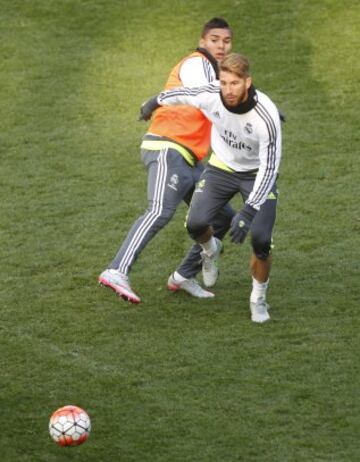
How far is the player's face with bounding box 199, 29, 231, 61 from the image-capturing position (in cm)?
1061

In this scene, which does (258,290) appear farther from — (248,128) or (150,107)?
(150,107)

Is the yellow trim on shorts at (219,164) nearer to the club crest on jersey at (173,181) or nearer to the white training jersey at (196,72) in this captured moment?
the club crest on jersey at (173,181)

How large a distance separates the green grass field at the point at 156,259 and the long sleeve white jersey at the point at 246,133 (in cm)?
122

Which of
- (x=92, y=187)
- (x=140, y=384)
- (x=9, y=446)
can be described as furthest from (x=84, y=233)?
(x=9, y=446)

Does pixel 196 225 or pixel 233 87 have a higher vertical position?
pixel 233 87

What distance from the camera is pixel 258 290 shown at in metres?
10.2

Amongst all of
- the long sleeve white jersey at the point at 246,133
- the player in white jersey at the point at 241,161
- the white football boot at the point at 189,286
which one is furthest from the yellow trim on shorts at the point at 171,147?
the white football boot at the point at 189,286

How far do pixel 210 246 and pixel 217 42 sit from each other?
66.5 inches

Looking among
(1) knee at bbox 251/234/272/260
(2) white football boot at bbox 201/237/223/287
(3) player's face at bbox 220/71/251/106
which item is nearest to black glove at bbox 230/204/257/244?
(1) knee at bbox 251/234/272/260

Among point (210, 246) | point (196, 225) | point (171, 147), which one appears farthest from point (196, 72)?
point (210, 246)

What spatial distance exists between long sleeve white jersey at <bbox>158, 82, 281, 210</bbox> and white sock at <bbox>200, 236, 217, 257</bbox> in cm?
75

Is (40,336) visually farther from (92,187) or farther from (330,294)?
(92,187)

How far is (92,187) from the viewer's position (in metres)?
13.7

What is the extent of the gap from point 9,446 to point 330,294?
3.62 metres
